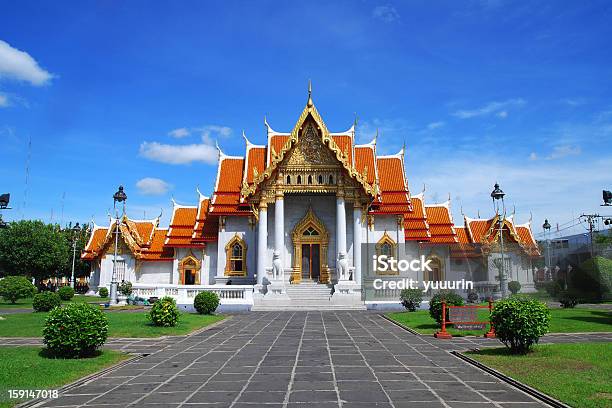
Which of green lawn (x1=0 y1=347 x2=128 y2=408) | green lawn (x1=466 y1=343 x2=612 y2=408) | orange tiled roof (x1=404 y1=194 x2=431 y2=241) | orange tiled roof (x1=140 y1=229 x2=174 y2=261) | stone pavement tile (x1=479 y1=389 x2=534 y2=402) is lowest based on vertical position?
stone pavement tile (x1=479 y1=389 x2=534 y2=402)

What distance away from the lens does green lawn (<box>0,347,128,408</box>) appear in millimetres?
8156

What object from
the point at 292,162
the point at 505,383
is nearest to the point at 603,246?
the point at 292,162

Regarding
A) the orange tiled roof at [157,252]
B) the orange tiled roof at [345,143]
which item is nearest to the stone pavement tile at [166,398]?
the orange tiled roof at [345,143]

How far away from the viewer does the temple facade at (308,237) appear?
28234 mm

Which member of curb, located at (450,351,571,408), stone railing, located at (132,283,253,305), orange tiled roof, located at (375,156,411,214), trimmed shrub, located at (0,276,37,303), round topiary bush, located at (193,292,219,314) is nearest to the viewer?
curb, located at (450,351,571,408)

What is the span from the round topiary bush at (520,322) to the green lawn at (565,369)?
320 mm

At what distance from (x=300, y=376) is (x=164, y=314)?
28.8 ft

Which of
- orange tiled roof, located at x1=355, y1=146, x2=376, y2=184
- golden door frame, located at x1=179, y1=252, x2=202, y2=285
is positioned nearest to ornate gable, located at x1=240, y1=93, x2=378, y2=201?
orange tiled roof, located at x1=355, y1=146, x2=376, y2=184

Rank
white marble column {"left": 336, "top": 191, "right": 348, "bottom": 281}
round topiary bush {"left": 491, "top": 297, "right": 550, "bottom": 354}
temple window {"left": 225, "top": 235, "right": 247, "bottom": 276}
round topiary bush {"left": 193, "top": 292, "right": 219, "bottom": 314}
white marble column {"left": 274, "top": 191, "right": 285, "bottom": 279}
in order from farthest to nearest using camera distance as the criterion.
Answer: temple window {"left": 225, "top": 235, "right": 247, "bottom": 276} → white marble column {"left": 336, "top": 191, "right": 348, "bottom": 281} → white marble column {"left": 274, "top": 191, "right": 285, "bottom": 279} → round topiary bush {"left": 193, "top": 292, "right": 219, "bottom": 314} → round topiary bush {"left": 491, "top": 297, "right": 550, "bottom": 354}

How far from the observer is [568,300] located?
24734 millimetres

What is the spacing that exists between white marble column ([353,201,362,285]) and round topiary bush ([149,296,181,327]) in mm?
13764

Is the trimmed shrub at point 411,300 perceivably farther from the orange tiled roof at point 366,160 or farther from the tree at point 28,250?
the tree at point 28,250

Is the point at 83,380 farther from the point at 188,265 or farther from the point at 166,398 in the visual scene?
the point at 188,265

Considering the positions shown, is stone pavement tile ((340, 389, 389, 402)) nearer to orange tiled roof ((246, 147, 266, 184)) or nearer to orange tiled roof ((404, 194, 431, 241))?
orange tiled roof ((404, 194, 431, 241))
